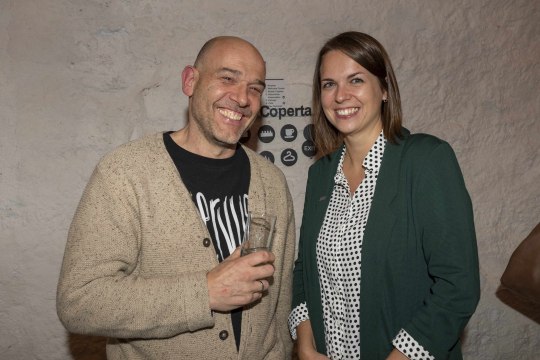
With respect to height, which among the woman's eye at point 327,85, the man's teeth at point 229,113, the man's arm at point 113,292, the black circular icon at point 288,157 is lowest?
the man's arm at point 113,292

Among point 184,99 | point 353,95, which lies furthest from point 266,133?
point 353,95

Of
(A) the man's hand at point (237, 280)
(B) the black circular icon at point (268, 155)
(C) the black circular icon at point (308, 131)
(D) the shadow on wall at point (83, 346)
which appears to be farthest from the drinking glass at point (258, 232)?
(D) the shadow on wall at point (83, 346)

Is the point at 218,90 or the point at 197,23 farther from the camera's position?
the point at 197,23

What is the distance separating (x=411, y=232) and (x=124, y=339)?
1.06 meters

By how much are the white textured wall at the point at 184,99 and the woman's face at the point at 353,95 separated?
843 mm

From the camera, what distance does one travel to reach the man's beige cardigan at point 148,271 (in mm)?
1385

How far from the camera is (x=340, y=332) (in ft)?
5.39

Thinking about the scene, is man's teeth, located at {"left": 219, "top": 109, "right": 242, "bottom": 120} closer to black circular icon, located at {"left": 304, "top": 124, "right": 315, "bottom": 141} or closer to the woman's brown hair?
the woman's brown hair

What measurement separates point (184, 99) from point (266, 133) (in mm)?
490

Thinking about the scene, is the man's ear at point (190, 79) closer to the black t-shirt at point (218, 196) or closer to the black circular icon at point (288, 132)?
the black t-shirt at point (218, 196)

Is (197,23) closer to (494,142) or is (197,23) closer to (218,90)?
(218,90)

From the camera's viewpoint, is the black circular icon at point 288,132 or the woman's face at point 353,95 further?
the black circular icon at point 288,132

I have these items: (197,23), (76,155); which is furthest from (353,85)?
(76,155)

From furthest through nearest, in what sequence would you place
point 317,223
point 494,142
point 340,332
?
point 494,142, point 317,223, point 340,332
